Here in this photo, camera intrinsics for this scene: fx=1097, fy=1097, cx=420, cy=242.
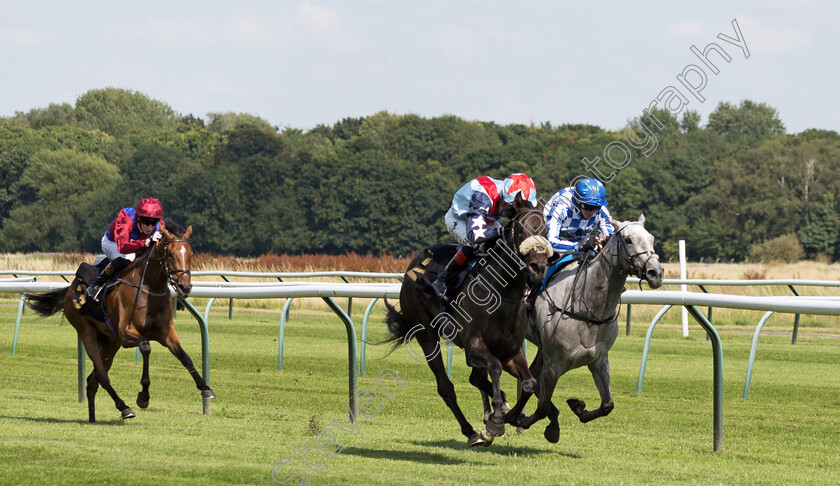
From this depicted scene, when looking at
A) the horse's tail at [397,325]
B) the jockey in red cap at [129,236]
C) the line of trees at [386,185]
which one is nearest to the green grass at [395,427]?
the horse's tail at [397,325]

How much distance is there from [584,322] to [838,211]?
4755 centimetres

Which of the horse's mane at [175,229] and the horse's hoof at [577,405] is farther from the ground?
the horse's mane at [175,229]

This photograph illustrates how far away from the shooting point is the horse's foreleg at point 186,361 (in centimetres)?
779

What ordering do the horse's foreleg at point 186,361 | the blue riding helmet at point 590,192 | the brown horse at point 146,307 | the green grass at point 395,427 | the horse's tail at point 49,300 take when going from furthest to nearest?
the horse's tail at point 49,300, the brown horse at point 146,307, the horse's foreleg at point 186,361, the blue riding helmet at point 590,192, the green grass at point 395,427

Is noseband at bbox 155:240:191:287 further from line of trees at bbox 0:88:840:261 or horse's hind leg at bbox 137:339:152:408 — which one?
line of trees at bbox 0:88:840:261

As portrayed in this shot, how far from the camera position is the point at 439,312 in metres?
7.12

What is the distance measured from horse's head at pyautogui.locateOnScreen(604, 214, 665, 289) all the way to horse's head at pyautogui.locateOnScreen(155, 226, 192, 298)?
10.2 feet

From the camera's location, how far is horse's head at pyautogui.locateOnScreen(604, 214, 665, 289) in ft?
19.6

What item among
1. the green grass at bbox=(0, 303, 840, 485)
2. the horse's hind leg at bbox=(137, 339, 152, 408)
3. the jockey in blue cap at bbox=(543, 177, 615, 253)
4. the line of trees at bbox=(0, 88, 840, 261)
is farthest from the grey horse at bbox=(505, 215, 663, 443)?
the line of trees at bbox=(0, 88, 840, 261)

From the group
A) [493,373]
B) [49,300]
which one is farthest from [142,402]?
[493,373]

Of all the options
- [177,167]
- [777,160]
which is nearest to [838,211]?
[777,160]

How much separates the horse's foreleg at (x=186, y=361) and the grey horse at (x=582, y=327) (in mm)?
2408

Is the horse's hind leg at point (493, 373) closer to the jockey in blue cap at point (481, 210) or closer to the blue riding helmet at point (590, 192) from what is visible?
the jockey in blue cap at point (481, 210)

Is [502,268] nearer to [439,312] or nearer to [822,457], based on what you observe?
[439,312]
